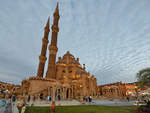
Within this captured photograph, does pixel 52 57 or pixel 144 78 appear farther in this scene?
pixel 52 57

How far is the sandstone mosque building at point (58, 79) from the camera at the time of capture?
34.6 metres

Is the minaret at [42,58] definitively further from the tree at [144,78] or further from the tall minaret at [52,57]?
the tree at [144,78]

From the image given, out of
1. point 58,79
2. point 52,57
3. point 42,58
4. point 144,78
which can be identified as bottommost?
point 144,78

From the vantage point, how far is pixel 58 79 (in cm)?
5444

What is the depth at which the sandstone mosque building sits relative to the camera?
34634 mm

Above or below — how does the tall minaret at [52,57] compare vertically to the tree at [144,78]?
above

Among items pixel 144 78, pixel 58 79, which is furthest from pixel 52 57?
pixel 144 78

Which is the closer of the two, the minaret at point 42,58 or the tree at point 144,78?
the tree at point 144,78

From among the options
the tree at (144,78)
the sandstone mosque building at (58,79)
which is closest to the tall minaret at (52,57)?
the sandstone mosque building at (58,79)

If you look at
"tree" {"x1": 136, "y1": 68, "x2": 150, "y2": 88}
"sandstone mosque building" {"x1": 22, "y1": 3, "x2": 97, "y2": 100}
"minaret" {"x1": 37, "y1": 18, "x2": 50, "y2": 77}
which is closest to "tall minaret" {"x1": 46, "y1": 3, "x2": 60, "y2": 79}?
"sandstone mosque building" {"x1": 22, "y1": 3, "x2": 97, "y2": 100}

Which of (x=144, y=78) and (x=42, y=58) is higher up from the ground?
(x=42, y=58)

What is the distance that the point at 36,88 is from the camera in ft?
112

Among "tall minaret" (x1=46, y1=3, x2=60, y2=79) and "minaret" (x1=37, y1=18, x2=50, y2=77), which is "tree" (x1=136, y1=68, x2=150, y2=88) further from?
"minaret" (x1=37, y1=18, x2=50, y2=77)

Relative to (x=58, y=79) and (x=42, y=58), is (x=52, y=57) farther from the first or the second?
(x=58, y=79)
